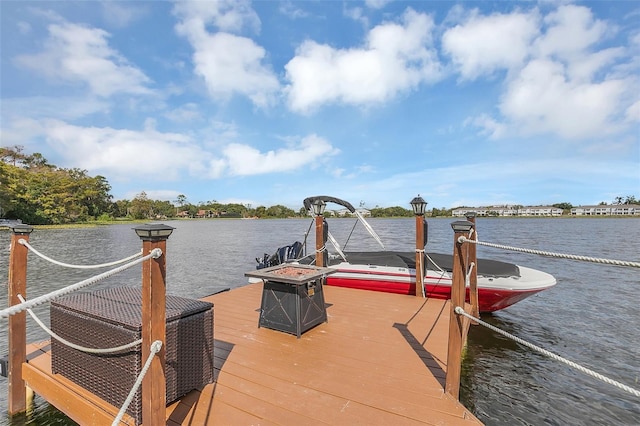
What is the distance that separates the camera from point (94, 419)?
2.08 m

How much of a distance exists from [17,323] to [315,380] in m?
2.53

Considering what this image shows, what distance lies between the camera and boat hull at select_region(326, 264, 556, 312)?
5645 mm

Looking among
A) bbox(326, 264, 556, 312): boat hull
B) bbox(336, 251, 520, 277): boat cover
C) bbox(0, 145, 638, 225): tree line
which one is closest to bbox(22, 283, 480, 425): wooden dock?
bbox(326, 264, 556, 312): boat hull

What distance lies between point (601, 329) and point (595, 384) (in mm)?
2809

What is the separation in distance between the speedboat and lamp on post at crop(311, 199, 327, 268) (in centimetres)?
22

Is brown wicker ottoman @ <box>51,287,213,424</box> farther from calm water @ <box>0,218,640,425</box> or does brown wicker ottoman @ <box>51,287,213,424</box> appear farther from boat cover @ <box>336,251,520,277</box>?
boat cover @ <box>336,251,520,277</box>

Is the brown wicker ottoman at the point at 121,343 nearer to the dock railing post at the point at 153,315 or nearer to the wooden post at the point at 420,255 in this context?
the dock railing post at the point at 153,315

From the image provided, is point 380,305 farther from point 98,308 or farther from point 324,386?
point 98,308

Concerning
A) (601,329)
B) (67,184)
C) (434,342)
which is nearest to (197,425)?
(434,342)

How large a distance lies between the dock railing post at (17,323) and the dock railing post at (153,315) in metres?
1.57

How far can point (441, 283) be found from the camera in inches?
238

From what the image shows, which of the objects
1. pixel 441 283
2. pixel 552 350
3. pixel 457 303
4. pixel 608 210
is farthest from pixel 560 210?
pixel 457 303

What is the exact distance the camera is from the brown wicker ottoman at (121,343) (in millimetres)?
1961

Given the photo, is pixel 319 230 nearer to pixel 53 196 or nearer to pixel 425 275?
pixel 425 275
